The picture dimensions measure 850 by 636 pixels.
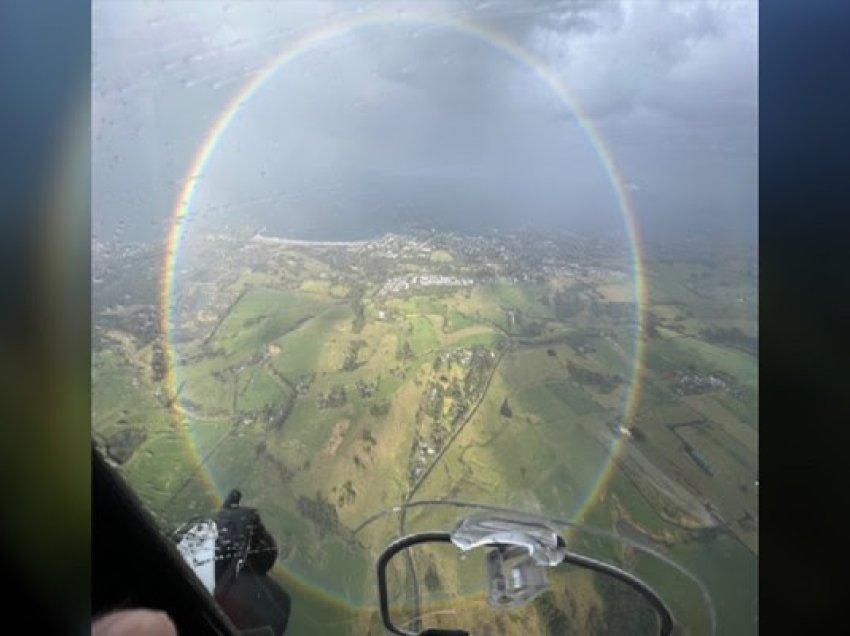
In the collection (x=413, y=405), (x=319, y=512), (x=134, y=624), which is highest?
(x=413, y=405)

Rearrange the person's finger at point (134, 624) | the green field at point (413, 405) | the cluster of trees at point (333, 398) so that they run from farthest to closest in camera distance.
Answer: the cluster of trees at point (333, 398) → the green field at point (413, 405) → the person's finger at point (134, 624)

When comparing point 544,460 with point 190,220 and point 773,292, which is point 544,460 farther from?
point 190,220

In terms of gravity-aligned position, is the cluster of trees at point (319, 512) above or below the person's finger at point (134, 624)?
below

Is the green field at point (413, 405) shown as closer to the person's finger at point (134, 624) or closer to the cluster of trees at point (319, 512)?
the cluster of trees at point (319, 512)

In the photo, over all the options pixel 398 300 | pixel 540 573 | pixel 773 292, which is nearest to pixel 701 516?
pixel 540 573

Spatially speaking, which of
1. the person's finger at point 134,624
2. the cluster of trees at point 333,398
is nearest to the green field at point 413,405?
the cluster of trees at point 333,398

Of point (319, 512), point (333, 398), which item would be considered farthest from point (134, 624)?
point (333, 398)

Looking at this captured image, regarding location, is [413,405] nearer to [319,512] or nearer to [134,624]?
[319,512]

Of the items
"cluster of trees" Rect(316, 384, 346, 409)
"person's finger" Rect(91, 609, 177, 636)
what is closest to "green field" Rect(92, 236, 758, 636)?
"cluster of trees" Rect(316, 384, 346, 409)
